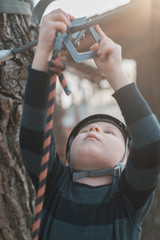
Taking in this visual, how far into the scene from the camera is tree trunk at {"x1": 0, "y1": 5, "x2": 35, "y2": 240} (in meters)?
1.38

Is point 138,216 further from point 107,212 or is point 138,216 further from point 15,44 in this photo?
point 15,44

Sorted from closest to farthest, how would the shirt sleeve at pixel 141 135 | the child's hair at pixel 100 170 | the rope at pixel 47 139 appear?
the rope at pixel 47 139
the shirt sleeve at pixel 141 135
the child's hair at pixel 100 170

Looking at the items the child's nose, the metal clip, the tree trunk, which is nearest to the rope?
the metal clip

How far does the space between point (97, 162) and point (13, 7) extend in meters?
0.79

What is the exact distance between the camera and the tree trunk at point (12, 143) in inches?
54.4

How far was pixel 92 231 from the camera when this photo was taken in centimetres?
97

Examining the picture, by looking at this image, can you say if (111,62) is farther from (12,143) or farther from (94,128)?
(12,143)

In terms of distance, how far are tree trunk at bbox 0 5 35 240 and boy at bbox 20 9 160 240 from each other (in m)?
0.35

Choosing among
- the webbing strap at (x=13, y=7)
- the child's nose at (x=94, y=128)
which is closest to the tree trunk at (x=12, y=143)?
the webbing strap at (x=13, y=7)

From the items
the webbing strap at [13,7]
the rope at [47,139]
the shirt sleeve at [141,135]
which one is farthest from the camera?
the webbing strap at [13,7]

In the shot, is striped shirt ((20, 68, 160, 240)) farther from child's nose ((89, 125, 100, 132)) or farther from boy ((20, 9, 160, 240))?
child's nose ((89, 125, 100, 132))

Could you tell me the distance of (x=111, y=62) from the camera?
0.96 m

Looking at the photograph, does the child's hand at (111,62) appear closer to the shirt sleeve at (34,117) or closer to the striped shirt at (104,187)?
the striped shirt at (104,187)

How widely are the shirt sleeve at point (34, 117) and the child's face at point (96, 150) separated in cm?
13
